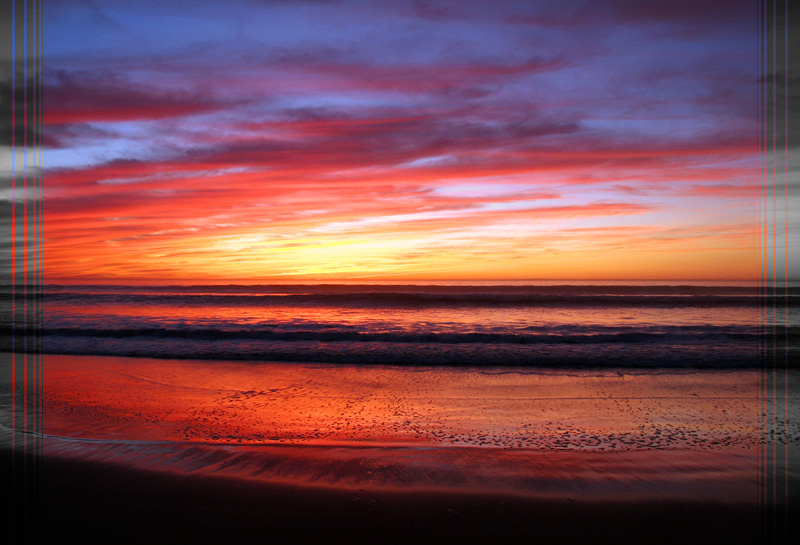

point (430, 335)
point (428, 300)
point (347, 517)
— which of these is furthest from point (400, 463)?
point (428, 300)

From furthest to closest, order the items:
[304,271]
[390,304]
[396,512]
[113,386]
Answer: [304,271] → [390,304] → [113,386] → [396,512]

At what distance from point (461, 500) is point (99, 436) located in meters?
3.95

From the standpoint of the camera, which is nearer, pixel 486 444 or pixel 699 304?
pixel 486 444

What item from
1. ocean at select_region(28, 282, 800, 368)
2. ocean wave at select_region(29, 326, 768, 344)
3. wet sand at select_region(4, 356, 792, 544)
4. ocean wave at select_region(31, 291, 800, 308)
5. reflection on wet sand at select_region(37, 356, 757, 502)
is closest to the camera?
wet sand at select_region(4, 356, 792, 544)

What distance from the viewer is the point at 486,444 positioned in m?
4.40

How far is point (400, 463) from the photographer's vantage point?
153 inches

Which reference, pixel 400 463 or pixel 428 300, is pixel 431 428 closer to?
pixel 400 463

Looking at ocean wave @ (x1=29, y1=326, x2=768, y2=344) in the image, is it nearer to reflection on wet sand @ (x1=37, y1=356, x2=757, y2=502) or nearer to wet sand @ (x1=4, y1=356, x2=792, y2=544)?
reflection on wet sand @ (x1=37, y1=356, x2=757, y2=502)

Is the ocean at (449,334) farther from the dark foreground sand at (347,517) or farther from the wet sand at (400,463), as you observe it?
the dark foreground sand at (347,517)

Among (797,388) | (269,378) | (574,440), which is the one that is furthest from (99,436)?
(797,388)

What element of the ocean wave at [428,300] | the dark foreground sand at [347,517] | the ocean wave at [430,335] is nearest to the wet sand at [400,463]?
the dark foreground sand at [347,517]

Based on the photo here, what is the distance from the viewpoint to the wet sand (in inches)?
114

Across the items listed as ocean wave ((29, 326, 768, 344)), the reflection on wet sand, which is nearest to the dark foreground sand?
the reflection on wet sand

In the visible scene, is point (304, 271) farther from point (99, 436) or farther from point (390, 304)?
point (99, 436)
